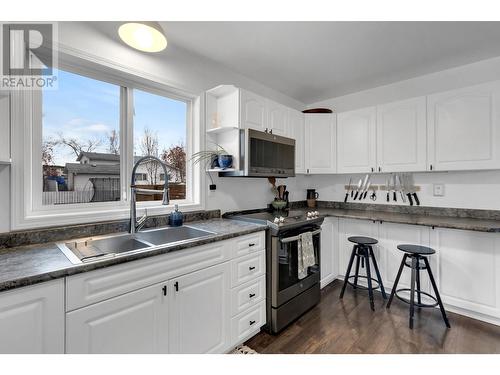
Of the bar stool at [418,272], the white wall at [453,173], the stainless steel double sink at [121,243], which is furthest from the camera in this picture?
the white wall at [453,173]

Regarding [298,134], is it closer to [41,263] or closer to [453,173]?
[453,173]

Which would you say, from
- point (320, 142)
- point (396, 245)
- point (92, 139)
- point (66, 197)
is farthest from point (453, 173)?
point (66, 197)

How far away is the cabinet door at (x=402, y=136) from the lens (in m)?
2.58

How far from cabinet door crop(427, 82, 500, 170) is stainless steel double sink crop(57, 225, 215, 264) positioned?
7.94ft

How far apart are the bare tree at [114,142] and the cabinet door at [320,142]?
226cm

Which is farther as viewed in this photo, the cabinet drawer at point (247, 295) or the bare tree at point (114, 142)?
the bare tree at point (114, 142)

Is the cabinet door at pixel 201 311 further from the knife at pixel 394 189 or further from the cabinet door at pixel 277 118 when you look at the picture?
the knife at pixel 394 189

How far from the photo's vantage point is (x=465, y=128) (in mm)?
2340

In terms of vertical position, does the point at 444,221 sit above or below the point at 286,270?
above

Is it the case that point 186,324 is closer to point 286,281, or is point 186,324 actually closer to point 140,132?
point 286,281

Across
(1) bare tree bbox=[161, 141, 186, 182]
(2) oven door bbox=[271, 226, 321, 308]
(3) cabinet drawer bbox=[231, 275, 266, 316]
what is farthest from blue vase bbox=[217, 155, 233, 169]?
(3) cabinet drawer bbox=[231, 275, 266, 316]

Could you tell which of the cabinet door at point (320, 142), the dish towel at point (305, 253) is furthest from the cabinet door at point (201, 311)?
the cabinet door at point (320, 142)

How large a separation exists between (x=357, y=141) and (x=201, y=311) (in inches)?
102
